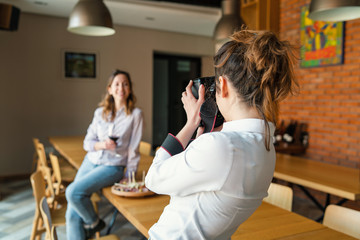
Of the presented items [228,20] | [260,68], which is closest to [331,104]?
[228,20]

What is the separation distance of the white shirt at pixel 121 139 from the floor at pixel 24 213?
0.90 meters

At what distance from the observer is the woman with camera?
0.89 metres

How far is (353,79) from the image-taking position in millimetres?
3834

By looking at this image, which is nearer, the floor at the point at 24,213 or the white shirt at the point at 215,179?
the white shirt at the point at 215,179

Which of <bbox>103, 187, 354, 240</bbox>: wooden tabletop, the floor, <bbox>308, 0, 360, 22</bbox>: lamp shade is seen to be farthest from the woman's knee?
<bbox>308, 0, 360, 22</bbox>: lamp shade

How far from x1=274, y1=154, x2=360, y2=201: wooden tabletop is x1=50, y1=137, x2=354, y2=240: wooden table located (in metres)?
0.85

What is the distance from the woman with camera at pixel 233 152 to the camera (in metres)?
0.89

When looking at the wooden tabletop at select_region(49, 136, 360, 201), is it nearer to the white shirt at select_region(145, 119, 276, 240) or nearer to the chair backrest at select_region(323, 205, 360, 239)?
the chair backrest at select_region(323, 205, 360, 239)

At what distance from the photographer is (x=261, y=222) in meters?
1.65

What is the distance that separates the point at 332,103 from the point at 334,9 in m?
1.86

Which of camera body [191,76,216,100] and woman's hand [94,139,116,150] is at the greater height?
camera body [191,76,216,100]

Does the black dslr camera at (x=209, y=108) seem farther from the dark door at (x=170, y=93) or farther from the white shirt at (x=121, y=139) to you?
the dark door at (x=170, y=93)

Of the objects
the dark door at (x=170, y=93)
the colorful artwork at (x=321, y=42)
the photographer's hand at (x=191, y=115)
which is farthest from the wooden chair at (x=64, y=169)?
the dark door at (x=170, y=93)

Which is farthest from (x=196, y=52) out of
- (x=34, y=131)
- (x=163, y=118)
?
(x=34, y=131)
